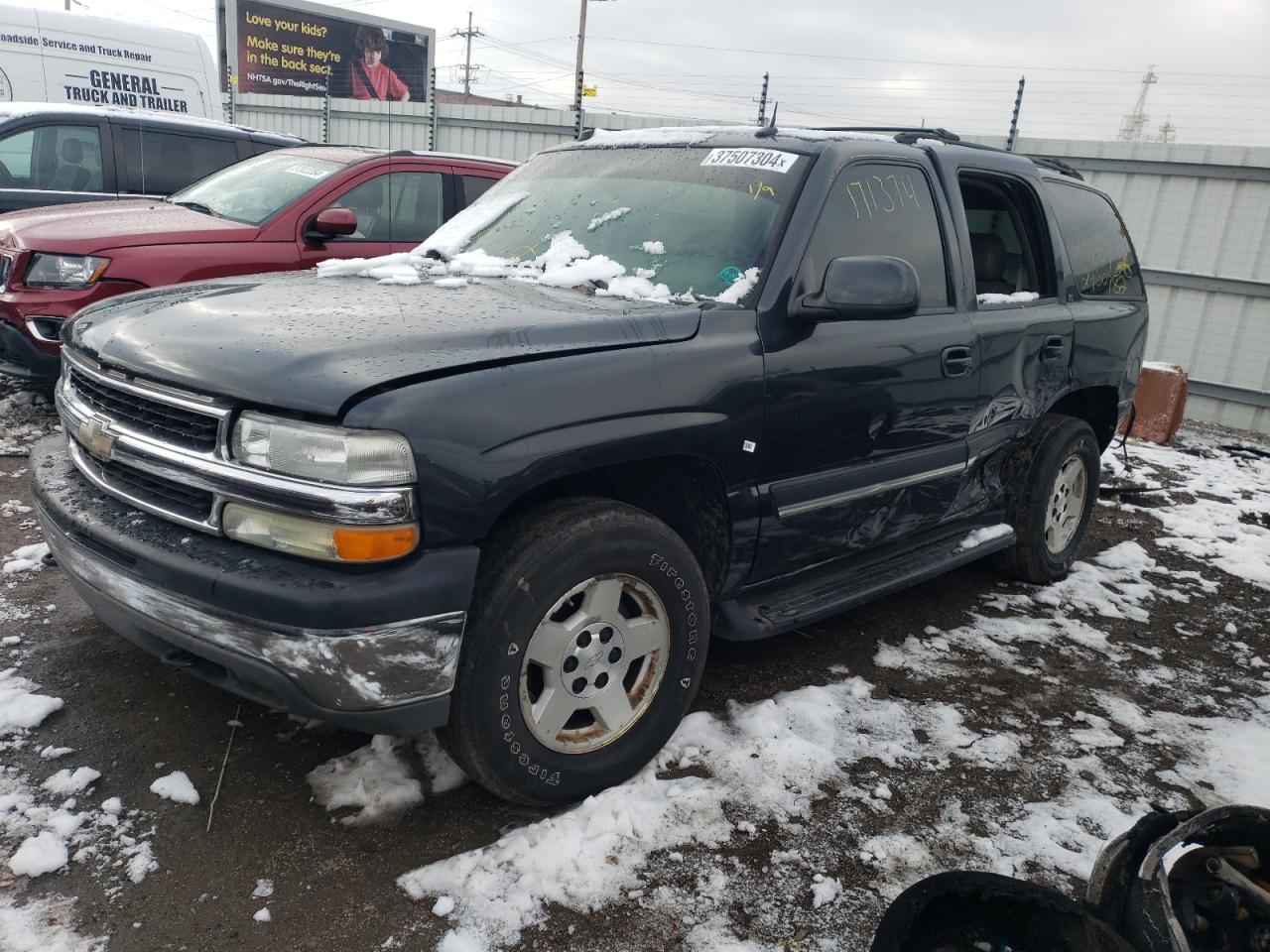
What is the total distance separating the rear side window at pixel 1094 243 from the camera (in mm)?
4320

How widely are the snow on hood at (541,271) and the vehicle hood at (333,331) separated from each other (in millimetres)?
95

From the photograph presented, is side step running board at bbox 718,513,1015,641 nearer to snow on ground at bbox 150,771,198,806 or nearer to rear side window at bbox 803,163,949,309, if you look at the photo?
rear side window at bbox 803,163,949,309

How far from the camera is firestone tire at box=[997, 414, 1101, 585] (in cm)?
428

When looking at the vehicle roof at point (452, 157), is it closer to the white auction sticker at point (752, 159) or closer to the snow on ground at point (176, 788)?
the white auction sticker at point (752, 159)

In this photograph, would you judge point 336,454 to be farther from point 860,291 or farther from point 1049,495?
point 1049,495

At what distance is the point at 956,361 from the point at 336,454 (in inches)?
92.7

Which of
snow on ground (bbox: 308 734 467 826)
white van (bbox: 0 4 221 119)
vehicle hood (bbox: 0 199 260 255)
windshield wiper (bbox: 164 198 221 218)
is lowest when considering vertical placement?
snow on ground (bbox: 308 734 467 826)

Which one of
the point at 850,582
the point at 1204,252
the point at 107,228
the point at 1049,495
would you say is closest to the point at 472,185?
the point at 107,228

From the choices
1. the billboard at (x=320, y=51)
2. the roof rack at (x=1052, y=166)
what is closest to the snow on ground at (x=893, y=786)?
the roof rack at (x=1052, y=166)

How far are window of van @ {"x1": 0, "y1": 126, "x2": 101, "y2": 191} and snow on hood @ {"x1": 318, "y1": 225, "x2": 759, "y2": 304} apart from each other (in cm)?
511

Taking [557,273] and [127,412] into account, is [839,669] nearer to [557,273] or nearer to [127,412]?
[557,273]

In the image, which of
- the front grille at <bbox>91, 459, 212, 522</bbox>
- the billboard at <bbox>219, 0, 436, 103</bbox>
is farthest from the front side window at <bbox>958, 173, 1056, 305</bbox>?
the billboard at <bbox>219, 0, 436, 103</bbox>

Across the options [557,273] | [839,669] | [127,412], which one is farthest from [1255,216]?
[127,412]

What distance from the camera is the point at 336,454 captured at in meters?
2.04
